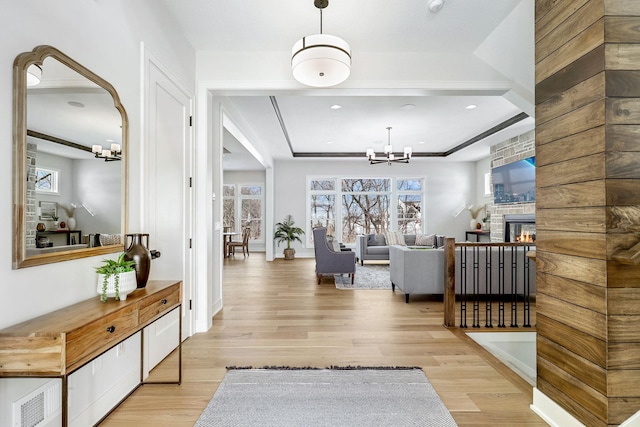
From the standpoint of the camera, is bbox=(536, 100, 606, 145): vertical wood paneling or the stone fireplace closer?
bbox=(536, 100, 606, 145): vertical wood paneling

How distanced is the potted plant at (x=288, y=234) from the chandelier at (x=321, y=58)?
6693 mm

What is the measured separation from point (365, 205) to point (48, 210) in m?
8.56

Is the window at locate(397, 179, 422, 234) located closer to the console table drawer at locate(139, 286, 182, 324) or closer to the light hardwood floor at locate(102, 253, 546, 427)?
the light hardwood floor at locate(102, 253, 546, 427)

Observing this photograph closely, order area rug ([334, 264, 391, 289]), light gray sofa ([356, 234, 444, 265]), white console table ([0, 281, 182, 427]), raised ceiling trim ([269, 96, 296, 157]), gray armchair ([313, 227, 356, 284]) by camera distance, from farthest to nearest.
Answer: light gray sofa ([356, 234, 444, 265]) → gray armchair ([313, 227, 356, 284]) → area rug ([334, 264, 391, 289]) → raised ceiling trim ([269, 96, 296, 157]) → white console table ([0, 281, 182, 427])

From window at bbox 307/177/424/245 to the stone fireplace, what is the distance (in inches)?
111

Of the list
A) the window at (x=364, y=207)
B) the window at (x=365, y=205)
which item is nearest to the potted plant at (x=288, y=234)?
the window at (x=365, y=205)

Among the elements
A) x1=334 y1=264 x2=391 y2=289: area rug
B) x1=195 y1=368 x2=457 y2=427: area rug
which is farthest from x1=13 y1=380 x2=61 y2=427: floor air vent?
x1=334 y1=264 x2=391 y2=289: area rug

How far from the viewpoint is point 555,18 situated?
71.2 inches

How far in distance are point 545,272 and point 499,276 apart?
9.16 ft

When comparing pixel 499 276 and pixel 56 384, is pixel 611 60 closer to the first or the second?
pixel 56 384

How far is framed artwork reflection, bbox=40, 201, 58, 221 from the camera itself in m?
1.49

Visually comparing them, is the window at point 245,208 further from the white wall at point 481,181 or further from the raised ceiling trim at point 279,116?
the white wall at point 481,181

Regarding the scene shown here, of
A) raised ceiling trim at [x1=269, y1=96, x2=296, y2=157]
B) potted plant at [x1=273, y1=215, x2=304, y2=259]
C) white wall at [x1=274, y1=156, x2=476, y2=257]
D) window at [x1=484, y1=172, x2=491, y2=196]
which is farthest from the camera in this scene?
white wall at [x1=274, y1=156, x2=476, y2=257]

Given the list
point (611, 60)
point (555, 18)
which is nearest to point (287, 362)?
point (611, 60)
